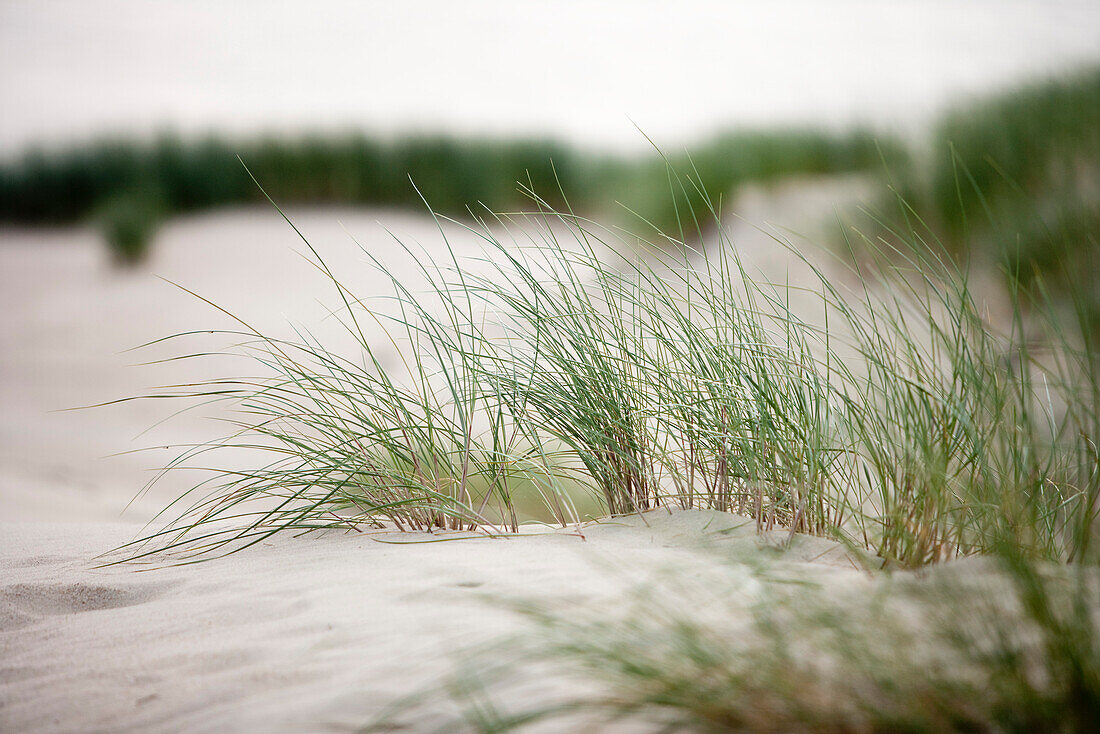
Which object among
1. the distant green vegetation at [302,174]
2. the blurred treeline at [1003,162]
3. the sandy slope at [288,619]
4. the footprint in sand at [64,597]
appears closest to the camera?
the sandy slope at [288,619]

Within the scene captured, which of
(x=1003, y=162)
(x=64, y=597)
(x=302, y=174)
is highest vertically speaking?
(x=302, y=174)

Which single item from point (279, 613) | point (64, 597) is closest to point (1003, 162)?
point (279, 613)

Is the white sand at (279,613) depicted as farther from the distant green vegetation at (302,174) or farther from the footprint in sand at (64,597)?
the distant green vegetation at (302,174)

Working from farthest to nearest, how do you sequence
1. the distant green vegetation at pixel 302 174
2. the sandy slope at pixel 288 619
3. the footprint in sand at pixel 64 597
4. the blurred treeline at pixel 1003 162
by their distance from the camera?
the distant green vegetation at pixel 302 174
the blurred treeline at pixel 1003 162
the footprint in sand at pixel 64 597
the sandy slope at pixel 288 619

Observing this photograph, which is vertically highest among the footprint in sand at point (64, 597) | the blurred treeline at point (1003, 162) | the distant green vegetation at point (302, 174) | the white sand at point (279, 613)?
the distant green vegetation at point (302, 174)

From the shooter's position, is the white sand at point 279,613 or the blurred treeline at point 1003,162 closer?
the white sand at point 279,613

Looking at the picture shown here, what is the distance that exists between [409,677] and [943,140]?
4.85 meters

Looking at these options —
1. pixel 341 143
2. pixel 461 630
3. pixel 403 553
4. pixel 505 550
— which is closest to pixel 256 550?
pixel 403 553

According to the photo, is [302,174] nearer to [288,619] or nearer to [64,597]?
[64,597]

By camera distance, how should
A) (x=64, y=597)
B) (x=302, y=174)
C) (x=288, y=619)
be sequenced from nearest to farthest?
1. (x=288, y=619)
2. (x=64, y=597)
3. (x=302, y=174)

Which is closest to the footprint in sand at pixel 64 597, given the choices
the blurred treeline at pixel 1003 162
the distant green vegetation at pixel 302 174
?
the blurred treeline at pixel 1003 162

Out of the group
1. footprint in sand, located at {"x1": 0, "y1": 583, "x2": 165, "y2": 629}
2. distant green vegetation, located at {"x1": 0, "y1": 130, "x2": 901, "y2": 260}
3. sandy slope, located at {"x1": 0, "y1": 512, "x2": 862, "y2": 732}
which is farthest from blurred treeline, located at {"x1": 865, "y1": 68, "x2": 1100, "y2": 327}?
distant green vegetation, located at {"x1": 0, "y1": 130, "x2": 901, "y2": 260}

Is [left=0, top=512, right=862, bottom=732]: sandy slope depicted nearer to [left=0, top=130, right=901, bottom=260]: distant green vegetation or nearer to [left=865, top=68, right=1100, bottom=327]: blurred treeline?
[left=865, top=68, right=1100, bottom=327]: blurred treeline

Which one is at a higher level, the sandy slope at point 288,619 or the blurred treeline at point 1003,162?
the blurred treeline at point 1003,162
